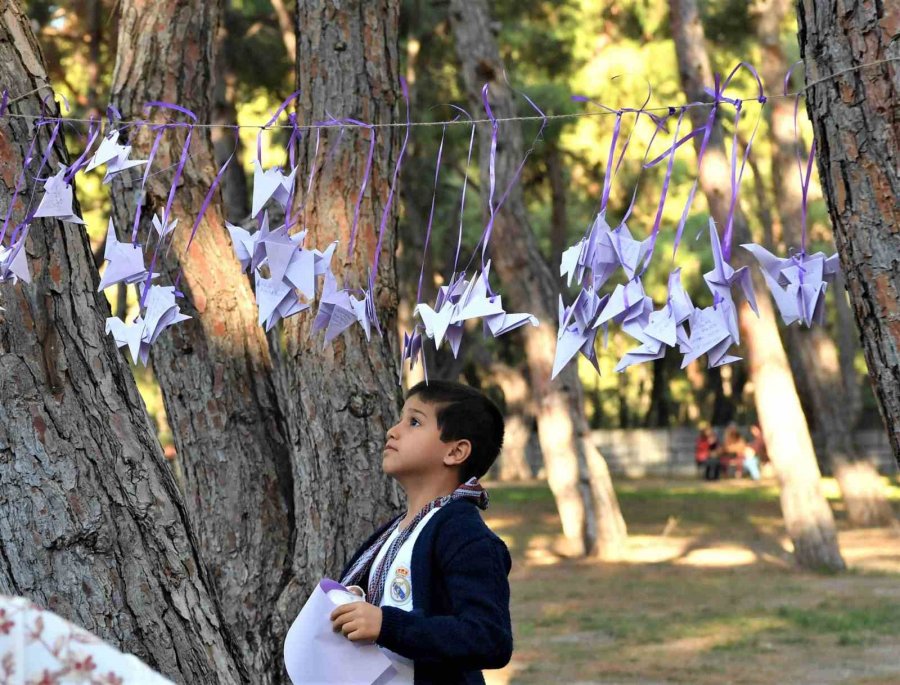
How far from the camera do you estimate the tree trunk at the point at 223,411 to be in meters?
4.74

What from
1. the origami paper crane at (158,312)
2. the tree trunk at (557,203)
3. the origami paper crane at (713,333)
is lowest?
the origami paper crane at (713,333)

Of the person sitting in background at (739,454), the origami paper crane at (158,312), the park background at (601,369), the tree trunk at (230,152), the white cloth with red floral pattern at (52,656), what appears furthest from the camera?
the person sitting in background at (739,454)

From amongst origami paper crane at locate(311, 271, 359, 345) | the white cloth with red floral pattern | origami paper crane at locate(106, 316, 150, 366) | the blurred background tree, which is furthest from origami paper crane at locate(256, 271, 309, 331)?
the blurred background tree

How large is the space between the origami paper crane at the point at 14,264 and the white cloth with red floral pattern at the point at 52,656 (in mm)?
1542

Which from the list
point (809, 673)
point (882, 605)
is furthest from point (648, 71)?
point (809, 673)

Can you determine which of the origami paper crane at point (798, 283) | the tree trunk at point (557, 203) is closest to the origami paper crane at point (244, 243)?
the origami paper crane at point (798, 283)

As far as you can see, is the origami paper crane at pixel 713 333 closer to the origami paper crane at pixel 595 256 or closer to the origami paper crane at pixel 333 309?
the origami paper crane at pixel 595 256

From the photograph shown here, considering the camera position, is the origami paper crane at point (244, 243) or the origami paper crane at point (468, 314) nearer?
the origami paper crane at point (468, 314)

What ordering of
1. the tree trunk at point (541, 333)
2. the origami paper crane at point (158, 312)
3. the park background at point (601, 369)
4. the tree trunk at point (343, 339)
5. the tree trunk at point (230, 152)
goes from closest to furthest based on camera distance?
the origami paper crane at point (158, 312)
the tree trunk at point (343, 339)
the park background at point (601, 369)
the tree trunk at point (230, 152)
the tree trunk at point (541, 333)

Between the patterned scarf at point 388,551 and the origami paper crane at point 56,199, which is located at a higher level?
the origami paper crane at point 56,199

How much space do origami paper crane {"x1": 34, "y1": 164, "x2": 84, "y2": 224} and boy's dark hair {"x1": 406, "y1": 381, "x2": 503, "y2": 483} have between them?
39.7 inches

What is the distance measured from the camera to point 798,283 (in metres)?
3.10

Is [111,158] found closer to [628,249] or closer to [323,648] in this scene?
[628,249]

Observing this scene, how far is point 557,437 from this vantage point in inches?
532
